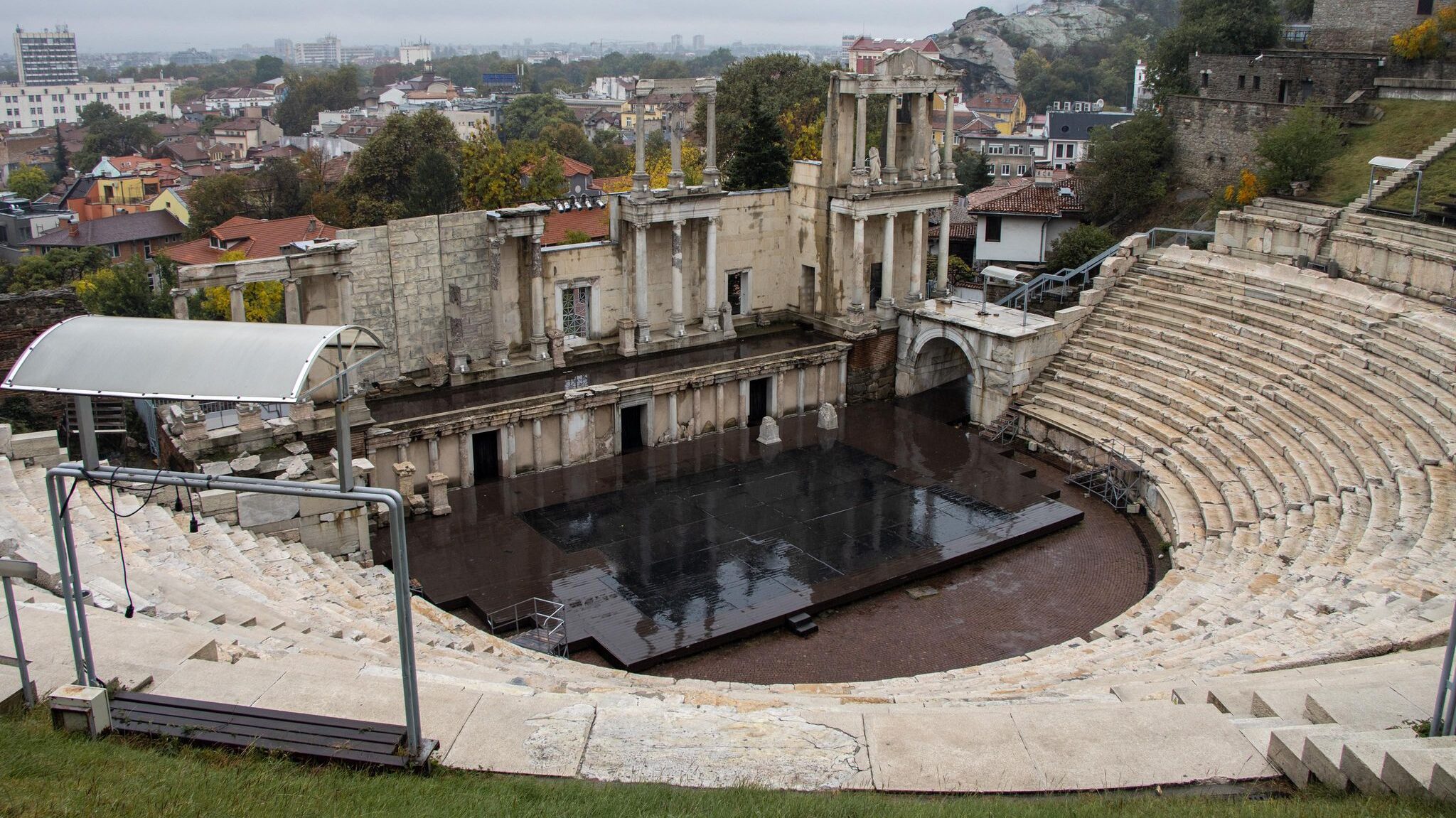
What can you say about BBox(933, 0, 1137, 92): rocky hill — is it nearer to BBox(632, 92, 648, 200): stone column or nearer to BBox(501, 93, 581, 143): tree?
BBox(501, 93, 581, 143): tree

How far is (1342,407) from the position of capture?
2433 cm

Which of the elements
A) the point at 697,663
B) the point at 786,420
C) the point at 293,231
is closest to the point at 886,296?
the point at 786,420

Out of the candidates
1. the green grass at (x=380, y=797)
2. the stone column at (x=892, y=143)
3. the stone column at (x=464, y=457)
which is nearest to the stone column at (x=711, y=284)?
the stone column at (x=892, y=143)

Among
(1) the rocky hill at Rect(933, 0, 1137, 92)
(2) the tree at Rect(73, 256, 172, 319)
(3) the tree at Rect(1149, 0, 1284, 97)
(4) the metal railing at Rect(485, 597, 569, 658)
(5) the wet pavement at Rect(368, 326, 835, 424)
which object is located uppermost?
(1) the rocky hill at Rect(933, 0, 1137, 92)

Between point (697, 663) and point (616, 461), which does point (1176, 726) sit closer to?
point (697, 663)

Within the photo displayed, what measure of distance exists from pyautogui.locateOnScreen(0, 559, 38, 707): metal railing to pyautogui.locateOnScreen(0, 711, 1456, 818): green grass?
319mm

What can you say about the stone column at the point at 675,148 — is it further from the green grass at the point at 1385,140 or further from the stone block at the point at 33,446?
the green grass at the point at 1385,140

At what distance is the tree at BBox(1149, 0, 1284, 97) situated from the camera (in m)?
45.1

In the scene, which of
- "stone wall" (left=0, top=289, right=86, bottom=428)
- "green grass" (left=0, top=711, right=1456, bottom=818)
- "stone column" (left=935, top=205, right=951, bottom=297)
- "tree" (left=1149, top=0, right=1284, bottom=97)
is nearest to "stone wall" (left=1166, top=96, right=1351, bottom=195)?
"tree" (left=1149, top=0, right=1284, bottom=97)

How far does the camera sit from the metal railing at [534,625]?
754 inches

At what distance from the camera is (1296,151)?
34.2 meters

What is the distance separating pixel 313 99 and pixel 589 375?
139262mm

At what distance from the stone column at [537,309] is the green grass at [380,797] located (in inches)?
797

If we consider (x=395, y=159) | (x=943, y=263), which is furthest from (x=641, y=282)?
(x=395, y=159)
